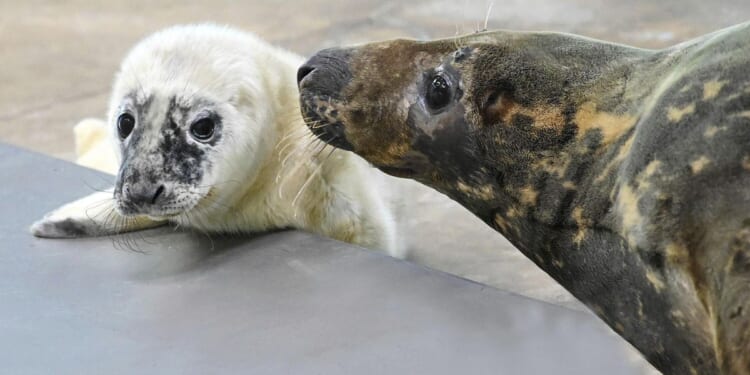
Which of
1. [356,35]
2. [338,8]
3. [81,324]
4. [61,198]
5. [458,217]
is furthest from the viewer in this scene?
[338,8]

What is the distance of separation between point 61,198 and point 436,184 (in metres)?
1.25

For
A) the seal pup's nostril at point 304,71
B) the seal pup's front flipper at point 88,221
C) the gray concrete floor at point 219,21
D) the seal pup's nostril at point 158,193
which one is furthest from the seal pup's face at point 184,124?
the gray concrete floor at point 219,21

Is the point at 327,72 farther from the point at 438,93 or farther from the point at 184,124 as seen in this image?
the point at 184,124

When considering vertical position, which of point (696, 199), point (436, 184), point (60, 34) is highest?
point (696, 199)

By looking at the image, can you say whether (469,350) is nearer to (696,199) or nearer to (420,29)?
(696,199)

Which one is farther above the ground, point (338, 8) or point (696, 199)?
point (696, 199)

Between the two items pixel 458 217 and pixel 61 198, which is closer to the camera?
pixel 61 198

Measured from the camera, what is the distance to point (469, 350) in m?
2.17

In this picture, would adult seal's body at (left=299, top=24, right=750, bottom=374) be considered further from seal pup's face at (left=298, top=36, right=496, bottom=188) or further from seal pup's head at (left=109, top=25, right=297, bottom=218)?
seal pup's head at (left=109, top=25, right=297, bottom=218)

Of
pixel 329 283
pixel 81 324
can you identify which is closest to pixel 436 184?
pixel 329 283

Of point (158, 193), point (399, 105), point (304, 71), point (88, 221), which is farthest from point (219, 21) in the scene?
point (399, 105)

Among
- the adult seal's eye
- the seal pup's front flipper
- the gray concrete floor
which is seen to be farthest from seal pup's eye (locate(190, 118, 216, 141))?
the gray concrete floor

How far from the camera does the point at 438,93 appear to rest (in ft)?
6.48

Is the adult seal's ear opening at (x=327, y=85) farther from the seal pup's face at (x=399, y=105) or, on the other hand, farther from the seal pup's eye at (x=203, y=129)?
the seal pup's eye at (x=203, y=129)
